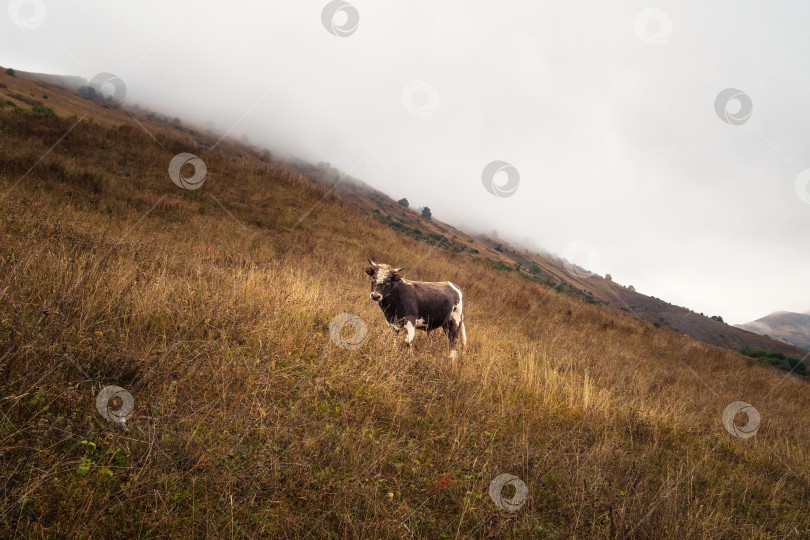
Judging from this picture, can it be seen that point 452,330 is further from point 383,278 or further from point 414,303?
point 383,278

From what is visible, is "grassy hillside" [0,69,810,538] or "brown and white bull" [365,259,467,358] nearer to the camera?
"grassy hillside" [0,69,810,538]

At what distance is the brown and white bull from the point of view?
253 inches

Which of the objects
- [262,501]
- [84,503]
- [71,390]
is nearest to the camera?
[84,503]

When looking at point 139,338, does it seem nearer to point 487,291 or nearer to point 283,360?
point 283,360

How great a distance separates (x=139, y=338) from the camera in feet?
11.4

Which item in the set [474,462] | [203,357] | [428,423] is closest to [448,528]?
[474,462]

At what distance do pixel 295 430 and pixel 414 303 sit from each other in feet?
14.4

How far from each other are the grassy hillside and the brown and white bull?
41cm

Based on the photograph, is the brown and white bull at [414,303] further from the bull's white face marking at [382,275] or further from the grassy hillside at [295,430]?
the grassy hillside at [295,430]

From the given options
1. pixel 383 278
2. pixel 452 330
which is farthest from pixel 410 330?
pixel 452 330

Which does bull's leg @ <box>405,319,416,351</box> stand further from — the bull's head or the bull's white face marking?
the bull's white face marking

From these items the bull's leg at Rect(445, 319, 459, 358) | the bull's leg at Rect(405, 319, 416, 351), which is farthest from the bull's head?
the bull's leg at Rect(445, 319, 459, 358)

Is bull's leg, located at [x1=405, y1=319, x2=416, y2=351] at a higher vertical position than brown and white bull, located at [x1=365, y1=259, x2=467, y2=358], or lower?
lower

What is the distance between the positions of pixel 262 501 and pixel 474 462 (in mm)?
1884
